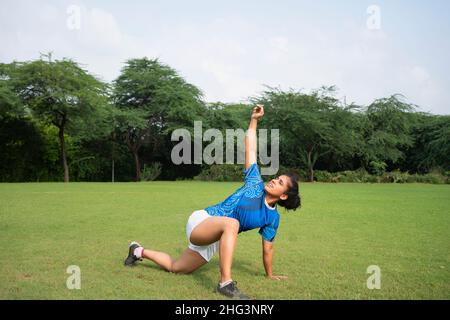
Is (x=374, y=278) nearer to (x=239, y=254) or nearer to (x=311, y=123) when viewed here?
(x=239, y=254)

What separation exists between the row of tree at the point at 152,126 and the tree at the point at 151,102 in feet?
0.23

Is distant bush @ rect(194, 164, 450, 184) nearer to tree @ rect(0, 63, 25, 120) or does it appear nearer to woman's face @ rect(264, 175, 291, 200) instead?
tree @ rect(0, 63, 25, 120)

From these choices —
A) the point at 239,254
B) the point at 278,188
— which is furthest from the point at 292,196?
the point at 239,254

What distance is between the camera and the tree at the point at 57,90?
23922mm

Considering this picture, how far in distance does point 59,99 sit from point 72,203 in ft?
45.4

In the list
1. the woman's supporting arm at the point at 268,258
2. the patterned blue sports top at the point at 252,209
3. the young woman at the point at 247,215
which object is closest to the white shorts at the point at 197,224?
the young woman at the point at 247,215

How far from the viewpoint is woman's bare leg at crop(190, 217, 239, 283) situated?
157 inches

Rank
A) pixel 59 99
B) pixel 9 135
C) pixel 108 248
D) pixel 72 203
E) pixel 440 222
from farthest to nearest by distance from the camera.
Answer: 1. pixel 9 135
2. pixel 59 99
3. pixel 72 203
4. pixel 440 222
5. pixel 108 248

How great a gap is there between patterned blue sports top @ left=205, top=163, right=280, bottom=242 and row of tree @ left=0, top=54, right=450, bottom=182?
21.6 m

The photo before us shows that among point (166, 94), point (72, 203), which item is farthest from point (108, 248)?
point (166, 94)

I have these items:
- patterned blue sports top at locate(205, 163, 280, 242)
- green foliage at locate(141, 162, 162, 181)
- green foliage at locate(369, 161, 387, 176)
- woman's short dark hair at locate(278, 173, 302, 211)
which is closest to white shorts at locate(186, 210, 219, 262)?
patterned blue sports top at locate(205, 163, 280, 242)

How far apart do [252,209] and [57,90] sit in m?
22.3

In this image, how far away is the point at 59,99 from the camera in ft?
78.3

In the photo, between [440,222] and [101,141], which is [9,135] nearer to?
[101,141]
